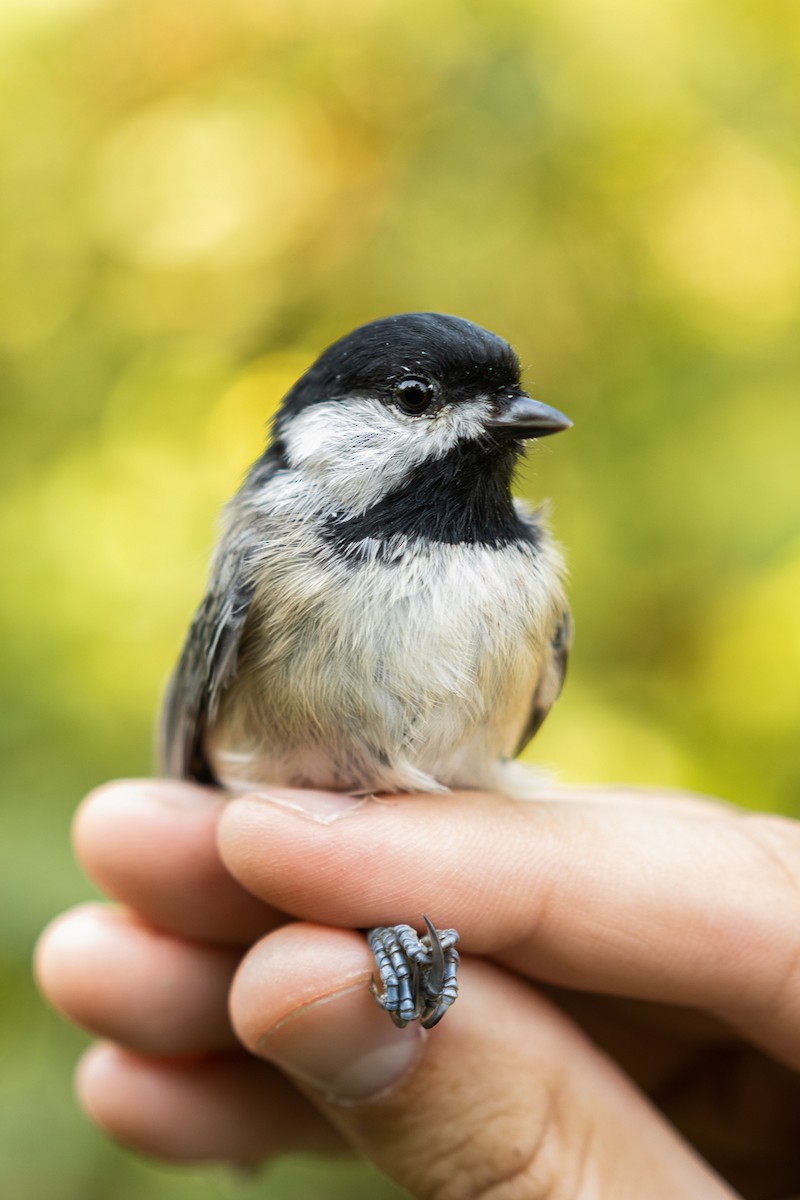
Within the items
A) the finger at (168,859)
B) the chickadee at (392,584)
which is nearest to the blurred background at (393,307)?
the finger at (168,859)

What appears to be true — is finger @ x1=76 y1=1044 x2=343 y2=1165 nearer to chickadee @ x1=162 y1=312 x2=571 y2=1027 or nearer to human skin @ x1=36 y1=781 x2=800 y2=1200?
human skin @ x1=36 y1=781 x2=800 y2=1200

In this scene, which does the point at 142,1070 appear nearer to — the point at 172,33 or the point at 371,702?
the point at 371,702

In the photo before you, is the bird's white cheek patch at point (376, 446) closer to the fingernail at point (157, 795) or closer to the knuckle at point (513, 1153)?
the fingernail at point (157, 795)

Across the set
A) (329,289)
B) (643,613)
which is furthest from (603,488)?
(329,289)

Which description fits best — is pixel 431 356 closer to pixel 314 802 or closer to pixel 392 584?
pixel 392 584

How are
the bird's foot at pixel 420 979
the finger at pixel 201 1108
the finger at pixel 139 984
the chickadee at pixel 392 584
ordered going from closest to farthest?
the bird's foot at pixel 420 979 → the chickadee at pixel 392 584 → the finger at pixel 139 984 → the finger at pixel 201 1108

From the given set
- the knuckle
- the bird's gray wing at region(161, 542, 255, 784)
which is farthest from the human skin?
the bird's gray wing at region(161, 542, 255, 784)
